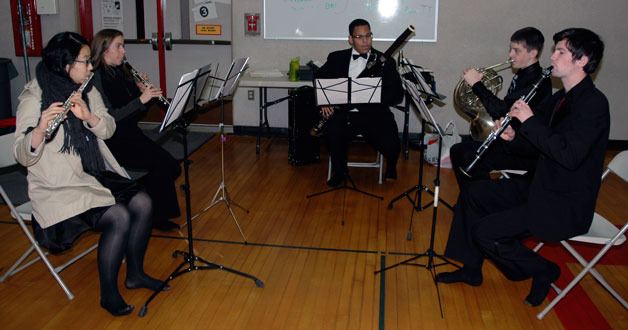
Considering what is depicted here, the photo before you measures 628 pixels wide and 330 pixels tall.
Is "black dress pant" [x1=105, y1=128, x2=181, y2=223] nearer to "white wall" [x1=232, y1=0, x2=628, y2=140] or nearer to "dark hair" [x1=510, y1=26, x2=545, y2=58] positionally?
"dark hair" [x1=510, y1=26, x2=545, y2=58]

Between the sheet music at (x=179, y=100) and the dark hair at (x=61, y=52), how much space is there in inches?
20.2

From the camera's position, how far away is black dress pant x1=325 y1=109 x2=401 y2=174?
490cm

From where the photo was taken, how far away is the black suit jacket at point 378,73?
4832 mm

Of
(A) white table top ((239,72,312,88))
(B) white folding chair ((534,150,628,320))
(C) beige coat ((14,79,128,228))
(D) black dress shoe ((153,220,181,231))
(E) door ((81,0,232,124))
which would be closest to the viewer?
(C) beige coat ((14,79,128,228))

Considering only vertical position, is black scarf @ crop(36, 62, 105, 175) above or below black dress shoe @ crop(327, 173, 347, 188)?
above

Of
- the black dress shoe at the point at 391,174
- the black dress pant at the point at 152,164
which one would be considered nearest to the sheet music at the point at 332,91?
the black dress shoe at the point at 391,174

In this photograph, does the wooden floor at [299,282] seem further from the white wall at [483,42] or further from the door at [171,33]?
the door at [171,33]

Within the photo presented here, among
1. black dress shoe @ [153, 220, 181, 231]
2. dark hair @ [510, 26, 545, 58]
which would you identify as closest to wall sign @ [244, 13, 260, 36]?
black dress shoe @ [153, 220, 181, 231]

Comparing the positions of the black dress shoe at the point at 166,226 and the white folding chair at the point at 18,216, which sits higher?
the white folding chair at the point at 18,216

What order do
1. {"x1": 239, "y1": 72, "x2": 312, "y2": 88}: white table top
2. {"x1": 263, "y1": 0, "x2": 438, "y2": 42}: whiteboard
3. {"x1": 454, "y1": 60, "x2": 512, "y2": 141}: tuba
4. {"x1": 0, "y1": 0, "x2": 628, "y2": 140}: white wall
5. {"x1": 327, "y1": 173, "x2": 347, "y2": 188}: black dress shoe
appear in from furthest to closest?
1. {"x1": 263, "y1": 0, "x2": 438, "y2": 42}: whiteboard
2. {"x1": 0, "y1": 0, "x2": 628, "y2": 140}: white wall
3. {"x1": 239, "y1": 72, "x2": 312, "y2": 88}: white table top
4. {"x1": 327, "y1": 173, "x2": 347, "y2": 188}: black dress shoe
5. {"x1": 454, "y1": 60, "x2": 512, "y2": 141}: tuba

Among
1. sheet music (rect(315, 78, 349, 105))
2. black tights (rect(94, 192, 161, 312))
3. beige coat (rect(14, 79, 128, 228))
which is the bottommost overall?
black tights (rect(94, 192, 161, 312))

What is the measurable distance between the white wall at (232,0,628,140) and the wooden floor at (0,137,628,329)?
6.19ft

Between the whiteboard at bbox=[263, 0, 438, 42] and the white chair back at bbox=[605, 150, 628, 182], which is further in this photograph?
the whiteboard at bbox=[263, 0, 438, 42]

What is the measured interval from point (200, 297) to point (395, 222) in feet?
5.40
